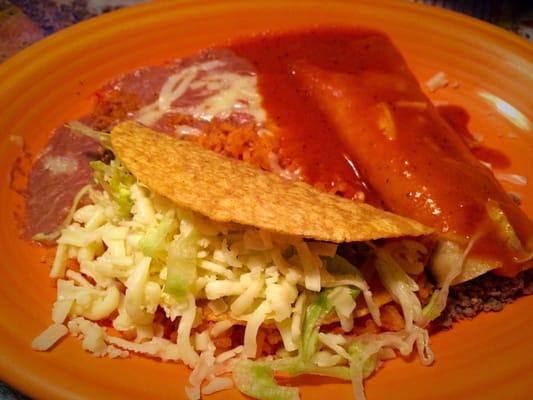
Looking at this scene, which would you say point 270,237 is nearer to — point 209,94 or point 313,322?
point 313,322

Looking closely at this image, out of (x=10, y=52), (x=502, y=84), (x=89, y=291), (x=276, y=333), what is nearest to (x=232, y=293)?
(x=276, y=333)

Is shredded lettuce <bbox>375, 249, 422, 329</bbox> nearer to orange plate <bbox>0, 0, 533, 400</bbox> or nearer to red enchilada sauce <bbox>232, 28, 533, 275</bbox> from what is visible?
orange plate <bbox>0, 0, 533, 400</bbox>

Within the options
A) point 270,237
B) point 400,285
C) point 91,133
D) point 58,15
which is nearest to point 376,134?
point 400,285

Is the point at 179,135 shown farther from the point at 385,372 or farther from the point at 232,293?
the point at 385,372

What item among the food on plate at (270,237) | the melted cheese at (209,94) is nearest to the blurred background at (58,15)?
the melted cheese at (209,94)

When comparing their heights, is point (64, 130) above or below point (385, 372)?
above

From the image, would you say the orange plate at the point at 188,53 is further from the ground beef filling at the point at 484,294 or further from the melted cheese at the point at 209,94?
the melted cheese at the point at 209,94
